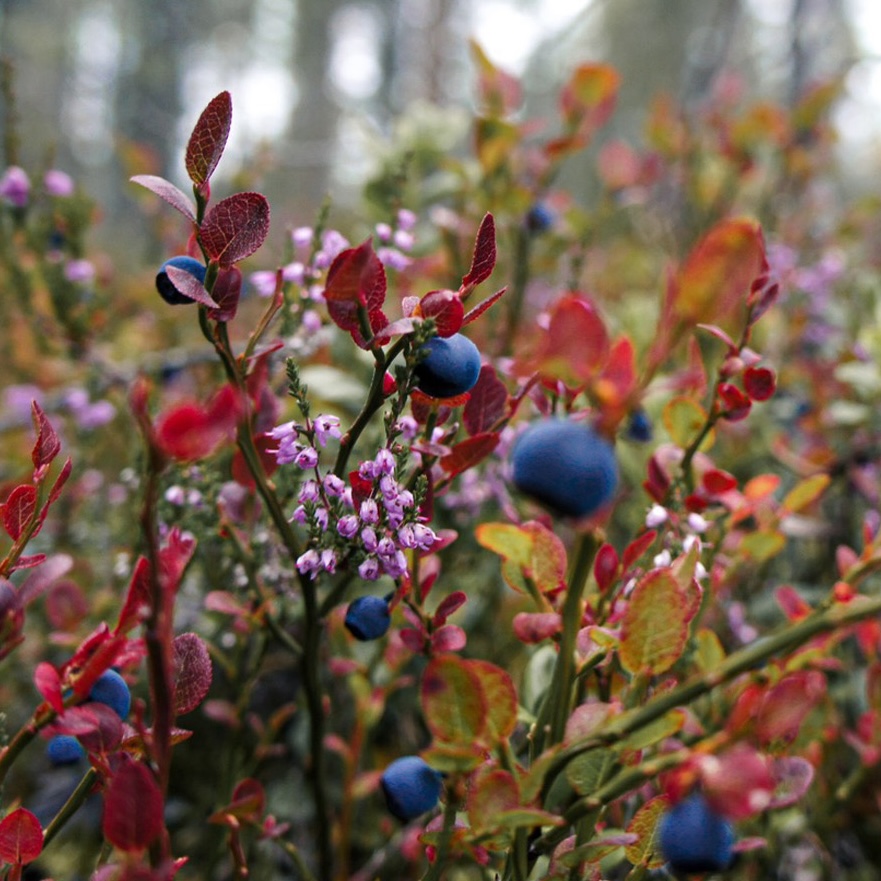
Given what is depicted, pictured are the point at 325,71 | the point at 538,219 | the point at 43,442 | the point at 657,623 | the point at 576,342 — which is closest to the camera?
the point at 576,342

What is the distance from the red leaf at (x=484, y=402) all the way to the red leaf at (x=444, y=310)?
0.12 metres

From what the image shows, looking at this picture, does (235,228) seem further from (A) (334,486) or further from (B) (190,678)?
(B) (190,678)

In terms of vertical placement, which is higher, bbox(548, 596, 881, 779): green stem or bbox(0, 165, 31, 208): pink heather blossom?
bbox(0, 165, 31, 208): pink heather blossom

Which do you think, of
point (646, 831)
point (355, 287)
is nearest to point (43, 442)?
point (355, 287)

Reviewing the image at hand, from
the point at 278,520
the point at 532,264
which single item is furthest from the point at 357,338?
the point at 532,264

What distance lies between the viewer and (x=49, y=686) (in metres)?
0.42

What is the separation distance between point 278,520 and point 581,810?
0.29 metres

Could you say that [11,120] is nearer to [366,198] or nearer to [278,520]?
[366,198]

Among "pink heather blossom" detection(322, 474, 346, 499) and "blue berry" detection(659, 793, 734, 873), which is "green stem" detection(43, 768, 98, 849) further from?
"blue berry" detection(659, 793, 734, 873)

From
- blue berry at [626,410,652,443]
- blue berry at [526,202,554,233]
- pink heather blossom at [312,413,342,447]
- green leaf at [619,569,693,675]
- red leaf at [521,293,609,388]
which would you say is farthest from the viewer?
blue berry at [526,202,554,233]

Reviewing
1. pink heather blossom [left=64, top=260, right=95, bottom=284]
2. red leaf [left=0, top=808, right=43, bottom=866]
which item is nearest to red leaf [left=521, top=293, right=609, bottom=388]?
red leaf [left=0, top=808, right=43, bottom=866]

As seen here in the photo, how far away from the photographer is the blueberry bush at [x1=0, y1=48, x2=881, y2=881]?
0.39 meters

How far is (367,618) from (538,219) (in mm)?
990

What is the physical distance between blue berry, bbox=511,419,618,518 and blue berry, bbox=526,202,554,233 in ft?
3.65
